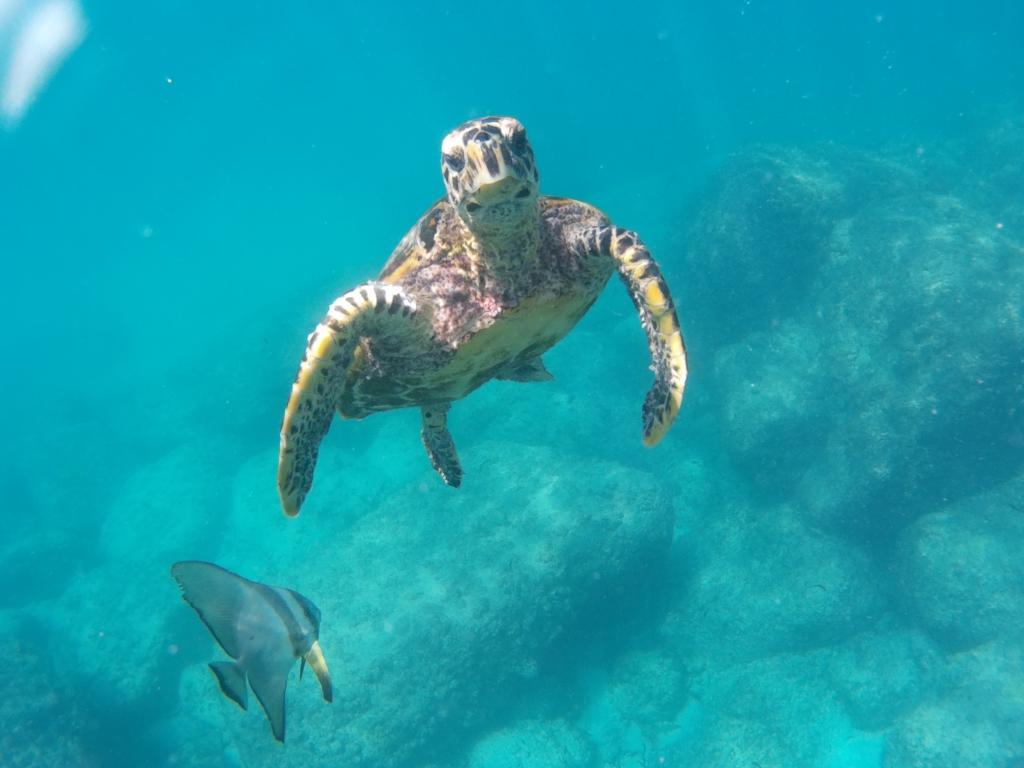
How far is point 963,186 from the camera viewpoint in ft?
68.6

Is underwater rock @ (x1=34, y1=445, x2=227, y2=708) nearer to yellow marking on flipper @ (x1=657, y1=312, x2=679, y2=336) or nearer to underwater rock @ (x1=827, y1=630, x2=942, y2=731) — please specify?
underwater rock @ (x1=827, y1=630, x2=942, y2=731)

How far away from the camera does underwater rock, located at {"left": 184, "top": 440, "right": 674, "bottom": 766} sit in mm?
10219

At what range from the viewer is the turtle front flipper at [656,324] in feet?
10.2

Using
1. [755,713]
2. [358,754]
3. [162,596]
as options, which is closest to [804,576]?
[755,713]

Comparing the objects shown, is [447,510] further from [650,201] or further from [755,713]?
[650,201]

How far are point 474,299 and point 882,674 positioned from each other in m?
12.3

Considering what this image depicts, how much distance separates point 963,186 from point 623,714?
21.0m

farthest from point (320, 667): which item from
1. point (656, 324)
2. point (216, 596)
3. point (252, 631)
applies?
point (656, 324)

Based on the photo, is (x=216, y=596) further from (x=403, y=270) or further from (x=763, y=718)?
(x=763, y=718)

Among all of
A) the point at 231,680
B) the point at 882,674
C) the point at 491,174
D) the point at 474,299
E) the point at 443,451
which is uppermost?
the point at 491,174

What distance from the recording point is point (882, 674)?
37.8ft

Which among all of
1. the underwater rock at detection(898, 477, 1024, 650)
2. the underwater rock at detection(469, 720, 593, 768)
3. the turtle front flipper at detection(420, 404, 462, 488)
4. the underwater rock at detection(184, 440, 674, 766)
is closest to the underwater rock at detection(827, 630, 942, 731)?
the underwater rock at detection(898, 477, 1024, 650)

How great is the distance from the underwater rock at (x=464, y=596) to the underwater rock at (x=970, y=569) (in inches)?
191

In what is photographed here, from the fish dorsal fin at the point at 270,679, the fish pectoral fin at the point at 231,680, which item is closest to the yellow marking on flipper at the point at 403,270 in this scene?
the fish dorsal fin at the point at 270,679
